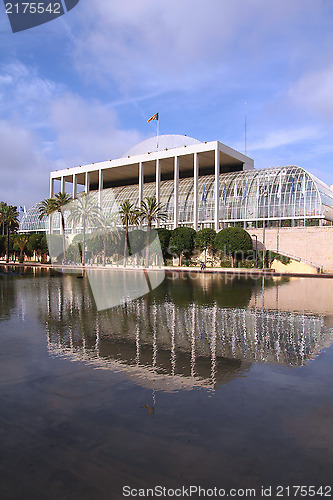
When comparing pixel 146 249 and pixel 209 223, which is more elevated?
pixel 209 223

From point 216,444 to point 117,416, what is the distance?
4.82 ft

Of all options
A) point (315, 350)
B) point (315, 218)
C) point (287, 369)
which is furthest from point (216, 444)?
point (315, 218)

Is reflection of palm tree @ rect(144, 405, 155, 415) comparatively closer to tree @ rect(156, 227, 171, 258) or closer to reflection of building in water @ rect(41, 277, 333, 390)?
reflection of building in water @ rect(41, 277, 333, 390)

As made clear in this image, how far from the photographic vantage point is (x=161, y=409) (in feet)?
17.8

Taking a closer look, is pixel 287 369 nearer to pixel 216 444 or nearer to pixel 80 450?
pixel 216 444

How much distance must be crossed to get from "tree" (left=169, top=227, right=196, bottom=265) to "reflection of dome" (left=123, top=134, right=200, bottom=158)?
37.7 meters

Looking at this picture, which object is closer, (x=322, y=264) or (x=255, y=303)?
(x=255, y=303)

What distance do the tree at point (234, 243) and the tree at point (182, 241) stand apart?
6084mm

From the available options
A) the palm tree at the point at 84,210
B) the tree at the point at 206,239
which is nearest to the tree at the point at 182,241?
the tree at the point at 206,239

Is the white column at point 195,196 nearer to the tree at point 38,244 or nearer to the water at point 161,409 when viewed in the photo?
the tree at point 38,244

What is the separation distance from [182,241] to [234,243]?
10.1 m

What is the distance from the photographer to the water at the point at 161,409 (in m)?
3.87

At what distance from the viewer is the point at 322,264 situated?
5434 centimetres

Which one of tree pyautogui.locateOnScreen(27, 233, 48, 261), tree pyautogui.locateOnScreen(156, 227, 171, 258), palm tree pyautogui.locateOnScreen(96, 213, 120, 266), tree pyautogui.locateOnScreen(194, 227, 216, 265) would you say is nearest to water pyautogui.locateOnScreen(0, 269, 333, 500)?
tree pyautogui.locateOnScreen(194, 227, 216, 265)
